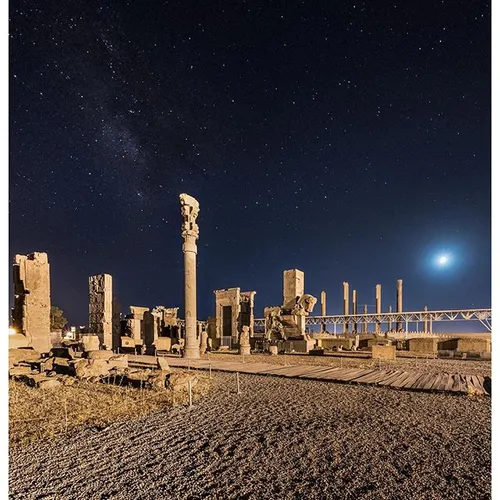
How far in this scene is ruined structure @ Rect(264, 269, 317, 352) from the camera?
20.3 m

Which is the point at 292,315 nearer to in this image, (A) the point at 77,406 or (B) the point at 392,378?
(B) the point at 392,378

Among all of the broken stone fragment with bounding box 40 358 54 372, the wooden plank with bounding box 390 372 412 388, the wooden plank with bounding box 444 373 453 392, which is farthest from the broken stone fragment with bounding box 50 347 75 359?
the wooden plank with bounding box 444 373 453 392

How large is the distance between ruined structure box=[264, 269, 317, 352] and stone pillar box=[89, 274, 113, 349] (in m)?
9.73

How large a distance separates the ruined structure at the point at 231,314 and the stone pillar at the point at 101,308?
29.3ft

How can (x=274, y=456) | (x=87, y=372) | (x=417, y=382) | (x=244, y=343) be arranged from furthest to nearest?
(x=244, y=343) → (x=87, y=372) → (x=417, y=382) → (x=274, y=456)

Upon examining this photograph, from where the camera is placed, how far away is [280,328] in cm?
2088

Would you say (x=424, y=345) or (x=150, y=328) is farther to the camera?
(x=150, y=328)

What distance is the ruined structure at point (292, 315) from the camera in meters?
20.3

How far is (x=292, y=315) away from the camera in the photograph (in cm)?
2066

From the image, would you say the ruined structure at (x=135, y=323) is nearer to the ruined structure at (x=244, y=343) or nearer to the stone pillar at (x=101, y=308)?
the stone pillar at (x=101, y=308)

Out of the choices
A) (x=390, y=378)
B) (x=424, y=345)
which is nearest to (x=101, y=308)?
(x=390, y=378)

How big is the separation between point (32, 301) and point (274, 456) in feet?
41.9

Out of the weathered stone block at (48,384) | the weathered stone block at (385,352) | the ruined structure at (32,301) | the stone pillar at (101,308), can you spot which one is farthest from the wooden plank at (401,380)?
the stone pillar at (101,308)

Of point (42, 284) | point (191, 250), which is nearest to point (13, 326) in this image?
point (42, 284)
